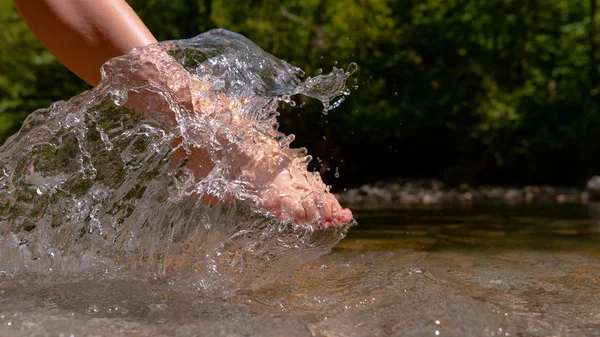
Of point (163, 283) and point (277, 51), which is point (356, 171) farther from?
point (163, 283)

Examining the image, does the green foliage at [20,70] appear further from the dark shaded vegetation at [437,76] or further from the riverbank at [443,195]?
the riverbank at [443,195]

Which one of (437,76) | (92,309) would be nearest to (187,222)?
(92,309)

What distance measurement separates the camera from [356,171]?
A: 20.5ft

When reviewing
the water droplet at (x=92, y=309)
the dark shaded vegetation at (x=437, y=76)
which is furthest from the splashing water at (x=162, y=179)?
the dark shaded vegetation at (x=437, y=76)

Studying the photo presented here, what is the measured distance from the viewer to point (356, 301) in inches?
58.8

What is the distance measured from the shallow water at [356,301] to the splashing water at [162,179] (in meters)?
0.09

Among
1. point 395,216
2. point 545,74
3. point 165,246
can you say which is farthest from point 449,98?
point 165,246

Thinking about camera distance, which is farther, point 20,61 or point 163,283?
point 20,61

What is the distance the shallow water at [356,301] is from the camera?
4.24 feet

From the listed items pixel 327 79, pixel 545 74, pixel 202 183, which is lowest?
pixel 202 183

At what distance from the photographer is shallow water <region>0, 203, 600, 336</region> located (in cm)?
129

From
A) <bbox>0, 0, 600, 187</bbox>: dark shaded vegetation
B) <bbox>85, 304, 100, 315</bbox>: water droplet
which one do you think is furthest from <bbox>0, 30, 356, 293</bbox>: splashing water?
<bbox>0, 0, 600, 187</bbox>: dark shaded vegetation

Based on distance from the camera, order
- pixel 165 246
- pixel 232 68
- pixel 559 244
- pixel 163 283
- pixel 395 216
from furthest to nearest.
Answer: pixel 395 216
pixel 559 244
pixel 232 68
pixel 165 246
pixel 163 283

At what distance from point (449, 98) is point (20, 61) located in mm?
3693
